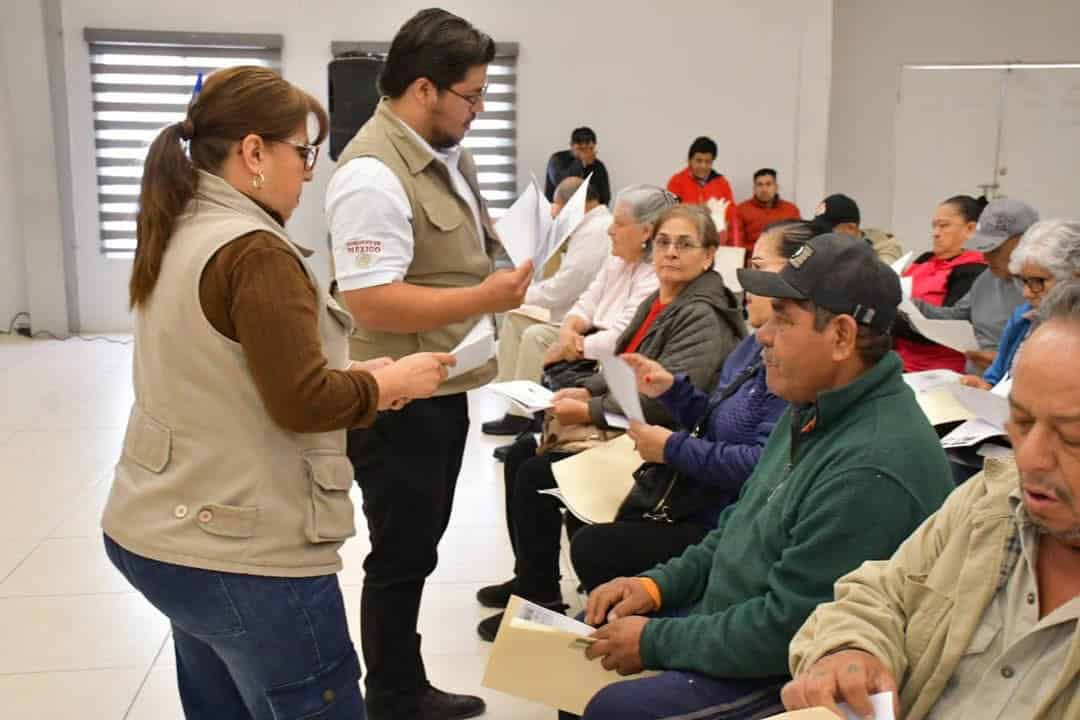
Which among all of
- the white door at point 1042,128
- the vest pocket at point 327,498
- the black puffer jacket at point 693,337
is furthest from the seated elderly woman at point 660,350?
the white door at point 1042,128

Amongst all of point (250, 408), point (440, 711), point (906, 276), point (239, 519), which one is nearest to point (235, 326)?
point (250, 408)

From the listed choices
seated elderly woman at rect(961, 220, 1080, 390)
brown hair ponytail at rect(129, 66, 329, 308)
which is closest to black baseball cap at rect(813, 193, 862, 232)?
seated elderly woman at rect(961, 220, 1080, 390)

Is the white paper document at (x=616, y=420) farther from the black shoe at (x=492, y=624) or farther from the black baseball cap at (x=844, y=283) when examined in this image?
the black baseball cap at (x=844, y=283)

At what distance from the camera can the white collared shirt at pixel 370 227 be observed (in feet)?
6.52

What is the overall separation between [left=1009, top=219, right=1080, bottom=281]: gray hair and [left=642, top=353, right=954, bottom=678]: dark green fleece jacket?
148 centimetres

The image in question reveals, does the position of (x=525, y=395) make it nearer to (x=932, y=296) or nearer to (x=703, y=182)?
(x=932, y=296)

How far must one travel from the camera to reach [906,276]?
4.64 meters

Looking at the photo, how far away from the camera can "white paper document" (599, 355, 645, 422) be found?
2279 mm

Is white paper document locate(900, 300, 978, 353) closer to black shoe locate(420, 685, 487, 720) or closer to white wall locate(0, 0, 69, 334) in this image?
black shoe locate(420, 685, 487, 720)

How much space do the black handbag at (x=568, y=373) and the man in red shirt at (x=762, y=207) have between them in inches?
208

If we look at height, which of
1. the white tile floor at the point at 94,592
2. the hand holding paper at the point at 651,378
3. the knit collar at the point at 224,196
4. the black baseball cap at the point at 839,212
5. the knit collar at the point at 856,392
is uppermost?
the knit collar at the point at 224,196

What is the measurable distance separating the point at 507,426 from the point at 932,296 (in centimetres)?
217

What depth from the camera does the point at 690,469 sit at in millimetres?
2217

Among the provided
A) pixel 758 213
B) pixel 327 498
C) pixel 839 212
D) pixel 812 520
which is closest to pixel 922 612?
pixel 812 520
